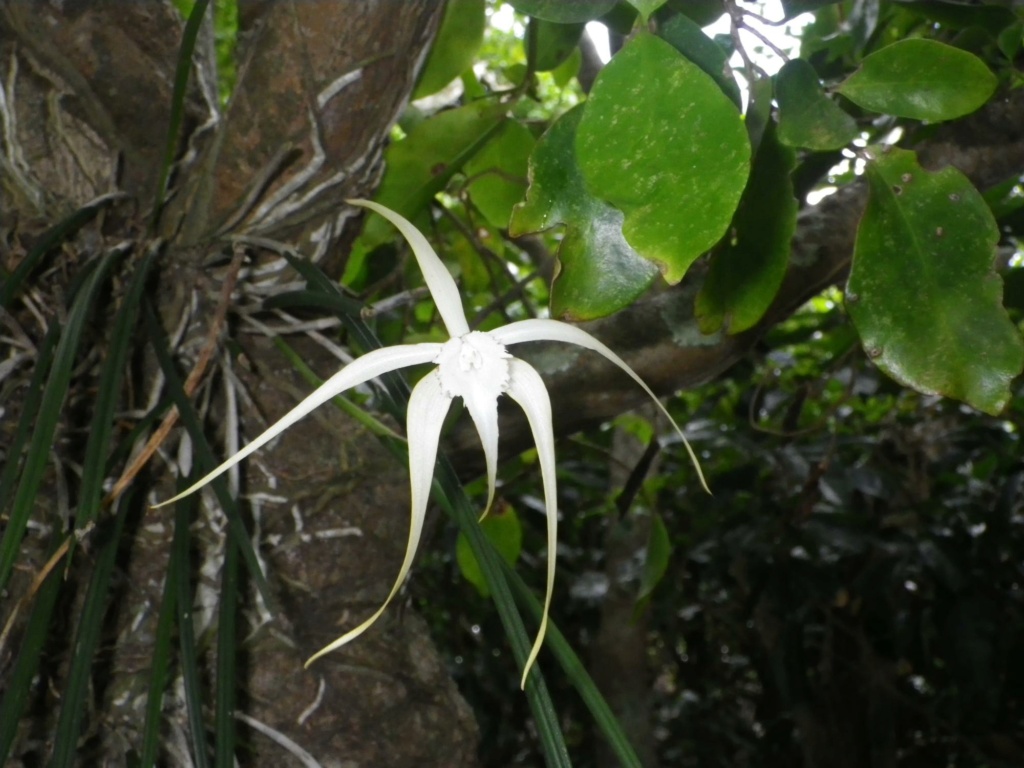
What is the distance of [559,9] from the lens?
377mm

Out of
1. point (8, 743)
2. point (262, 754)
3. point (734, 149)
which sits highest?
point (734, 149)

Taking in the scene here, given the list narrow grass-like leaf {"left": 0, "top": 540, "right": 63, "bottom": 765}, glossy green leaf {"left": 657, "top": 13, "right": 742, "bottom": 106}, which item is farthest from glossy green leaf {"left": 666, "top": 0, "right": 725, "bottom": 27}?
narrow grass-like leaf {"left": 0, "top": 540, "right": 63, "bottom": 765}

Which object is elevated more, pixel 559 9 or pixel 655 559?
pixel 559 9

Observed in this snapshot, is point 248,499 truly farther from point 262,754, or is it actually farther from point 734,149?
point 734,149

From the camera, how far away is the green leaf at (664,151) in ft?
0.97

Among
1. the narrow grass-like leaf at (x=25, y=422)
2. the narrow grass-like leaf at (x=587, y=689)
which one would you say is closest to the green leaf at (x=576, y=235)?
the narrow grass-like leaf at (x=587, y=689)

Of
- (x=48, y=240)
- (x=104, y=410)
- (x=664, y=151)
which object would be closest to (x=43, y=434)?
(x=104, y=410)

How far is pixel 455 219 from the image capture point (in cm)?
82

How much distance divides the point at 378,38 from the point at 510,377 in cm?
30

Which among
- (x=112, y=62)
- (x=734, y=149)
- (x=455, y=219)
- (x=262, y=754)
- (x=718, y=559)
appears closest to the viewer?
(x=734, y=149)

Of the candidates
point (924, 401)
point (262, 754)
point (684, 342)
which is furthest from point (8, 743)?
point (924, 401)

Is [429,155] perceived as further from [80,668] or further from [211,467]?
[80,668]

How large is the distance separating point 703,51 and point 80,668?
1.20 ft

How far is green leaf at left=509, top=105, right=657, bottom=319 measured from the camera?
351 mm
